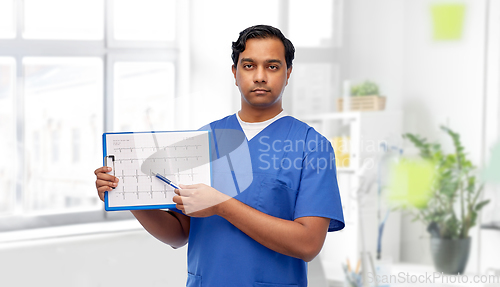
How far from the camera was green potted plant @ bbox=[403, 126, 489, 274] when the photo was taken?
7.51ft

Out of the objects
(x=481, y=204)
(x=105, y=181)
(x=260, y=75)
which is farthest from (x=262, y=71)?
(x=481, y=204)

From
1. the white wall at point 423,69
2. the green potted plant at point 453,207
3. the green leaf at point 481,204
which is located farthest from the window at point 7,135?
the green leaf at point 481,204

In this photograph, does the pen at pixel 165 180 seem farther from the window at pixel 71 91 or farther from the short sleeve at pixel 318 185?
the window at pixel 71 91

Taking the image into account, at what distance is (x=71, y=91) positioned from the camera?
231cm

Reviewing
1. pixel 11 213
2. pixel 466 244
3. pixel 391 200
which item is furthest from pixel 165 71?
pixel 466 244

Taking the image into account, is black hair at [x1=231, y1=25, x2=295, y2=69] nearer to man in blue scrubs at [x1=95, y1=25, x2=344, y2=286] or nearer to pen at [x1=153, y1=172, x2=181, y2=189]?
man in blue scrubs at [x1=95, y1=25, x2=344, y2=286]

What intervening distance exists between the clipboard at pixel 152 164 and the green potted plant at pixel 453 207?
5.78ft

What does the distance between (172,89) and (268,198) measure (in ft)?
5.85

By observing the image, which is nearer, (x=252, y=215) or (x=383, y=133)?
(x=252, y=215)

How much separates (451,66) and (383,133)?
1.58 feet

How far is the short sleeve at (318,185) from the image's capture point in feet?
2.79

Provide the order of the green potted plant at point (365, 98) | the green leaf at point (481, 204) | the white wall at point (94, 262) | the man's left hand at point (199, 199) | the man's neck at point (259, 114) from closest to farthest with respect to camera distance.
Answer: the man's left hand at point (199, 199) < the man's neck at point (259, 114) < the white wall at point (94, 262) < the green leaf at point (481, 204) < the green potted plant at point (365, 98)

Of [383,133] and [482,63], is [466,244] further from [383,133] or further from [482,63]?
[482,63]

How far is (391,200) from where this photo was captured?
2471 mm
